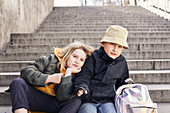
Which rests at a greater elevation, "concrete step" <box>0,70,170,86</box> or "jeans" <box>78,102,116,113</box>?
"concrete step" <box>0,70,170,86</box>

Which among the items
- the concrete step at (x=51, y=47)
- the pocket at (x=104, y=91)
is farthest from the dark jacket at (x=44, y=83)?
the concrete step at (x=51, y=47)

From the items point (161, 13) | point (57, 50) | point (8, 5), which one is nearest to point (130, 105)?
point (57, 50)

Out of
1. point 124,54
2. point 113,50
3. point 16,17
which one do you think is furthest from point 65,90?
point 16,17

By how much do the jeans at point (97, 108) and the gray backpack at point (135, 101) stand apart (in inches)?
3.3

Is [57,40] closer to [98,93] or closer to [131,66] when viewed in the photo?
[131,66]

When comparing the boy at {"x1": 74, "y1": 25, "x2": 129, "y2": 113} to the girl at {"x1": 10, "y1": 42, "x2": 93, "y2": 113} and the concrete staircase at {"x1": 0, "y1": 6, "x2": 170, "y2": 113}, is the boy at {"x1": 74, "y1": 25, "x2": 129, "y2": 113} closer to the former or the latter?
the girl at {"x1": 10, "y1": 42, "x2": 93, "y2": 113}

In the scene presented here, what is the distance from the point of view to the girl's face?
2082 mm

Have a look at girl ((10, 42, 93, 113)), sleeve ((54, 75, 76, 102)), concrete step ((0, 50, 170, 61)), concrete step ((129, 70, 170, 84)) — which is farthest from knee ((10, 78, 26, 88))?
concrete step ((0, 50, 170, 61))

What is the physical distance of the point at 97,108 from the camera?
6.85 ft

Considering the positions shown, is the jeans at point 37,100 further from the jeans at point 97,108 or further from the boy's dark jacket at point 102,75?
the boy's dark jacket at point 102,75

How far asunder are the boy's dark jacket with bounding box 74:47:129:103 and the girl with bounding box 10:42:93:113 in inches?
3.9

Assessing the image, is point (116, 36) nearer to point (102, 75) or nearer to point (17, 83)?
point (102, 75)

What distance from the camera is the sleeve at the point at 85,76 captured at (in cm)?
199

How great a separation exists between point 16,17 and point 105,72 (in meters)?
3.88
